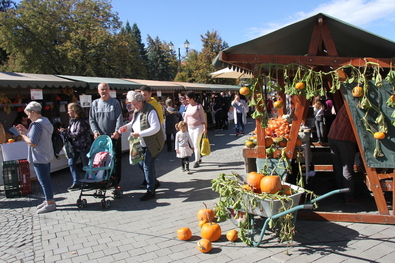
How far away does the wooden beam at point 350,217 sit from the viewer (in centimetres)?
393

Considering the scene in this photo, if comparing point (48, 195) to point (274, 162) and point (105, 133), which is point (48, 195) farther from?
point (274, 162)

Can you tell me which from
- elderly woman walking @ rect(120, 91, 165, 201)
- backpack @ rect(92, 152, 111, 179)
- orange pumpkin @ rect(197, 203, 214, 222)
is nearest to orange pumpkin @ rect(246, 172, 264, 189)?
orange pumpkin @ rect(197, 203, 214, 222)

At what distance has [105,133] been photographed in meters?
5.91

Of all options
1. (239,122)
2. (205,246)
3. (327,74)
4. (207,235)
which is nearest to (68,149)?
(207,235)

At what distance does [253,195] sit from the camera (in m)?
3.34

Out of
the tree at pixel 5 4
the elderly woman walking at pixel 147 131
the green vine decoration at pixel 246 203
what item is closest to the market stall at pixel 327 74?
the green vine decoration at pixel 246 203

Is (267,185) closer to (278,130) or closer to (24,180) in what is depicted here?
(278,130)

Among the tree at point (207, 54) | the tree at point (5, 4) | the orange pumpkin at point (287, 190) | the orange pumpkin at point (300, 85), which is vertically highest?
the tree at point (5, 4)

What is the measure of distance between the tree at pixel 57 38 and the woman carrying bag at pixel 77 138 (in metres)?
22.6

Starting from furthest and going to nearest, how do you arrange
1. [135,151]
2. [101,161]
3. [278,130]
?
[101,161], [135,151], [278,130]

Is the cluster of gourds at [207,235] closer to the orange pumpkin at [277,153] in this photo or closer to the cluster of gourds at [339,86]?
the orange pumpkin at [277,153]

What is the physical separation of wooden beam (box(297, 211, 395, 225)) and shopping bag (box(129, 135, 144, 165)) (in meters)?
2.68

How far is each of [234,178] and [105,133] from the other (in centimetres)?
302

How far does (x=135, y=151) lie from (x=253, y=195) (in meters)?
2.53
